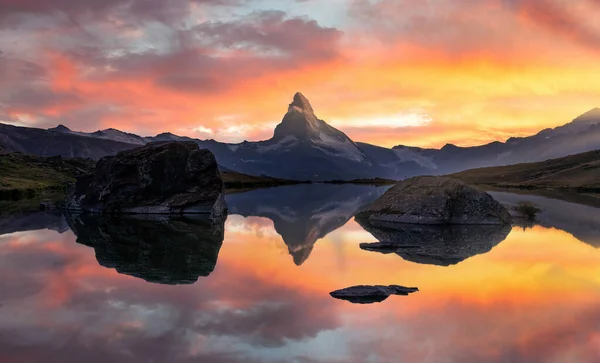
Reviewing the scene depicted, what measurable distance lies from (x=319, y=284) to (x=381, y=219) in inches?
1198

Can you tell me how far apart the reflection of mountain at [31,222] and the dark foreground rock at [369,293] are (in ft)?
116

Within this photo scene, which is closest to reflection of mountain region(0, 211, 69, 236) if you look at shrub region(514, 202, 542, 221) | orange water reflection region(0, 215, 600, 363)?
orange water reflection region(0, 215, 600, 363)

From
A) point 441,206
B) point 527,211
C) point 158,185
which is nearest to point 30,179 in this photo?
point 158,185

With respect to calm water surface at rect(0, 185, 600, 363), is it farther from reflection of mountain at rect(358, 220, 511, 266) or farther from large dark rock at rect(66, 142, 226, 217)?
large dark rock at rect(66, 142, 226, 217)

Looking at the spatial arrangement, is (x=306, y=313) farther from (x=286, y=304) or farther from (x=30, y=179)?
(x=30, y=179)

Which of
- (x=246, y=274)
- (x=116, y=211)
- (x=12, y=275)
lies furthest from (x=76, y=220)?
(x=246, y=274)

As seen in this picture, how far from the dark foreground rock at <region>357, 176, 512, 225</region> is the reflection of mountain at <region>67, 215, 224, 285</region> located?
1823cm

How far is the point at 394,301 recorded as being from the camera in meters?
20.5

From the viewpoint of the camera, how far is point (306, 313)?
18.8m

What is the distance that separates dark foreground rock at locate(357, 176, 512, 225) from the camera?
48812 mm

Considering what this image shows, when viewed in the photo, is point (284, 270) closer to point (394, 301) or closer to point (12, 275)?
point (394, 301)

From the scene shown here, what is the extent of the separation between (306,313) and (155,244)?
21.9m

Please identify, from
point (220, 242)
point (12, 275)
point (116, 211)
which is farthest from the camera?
point (116, 211)

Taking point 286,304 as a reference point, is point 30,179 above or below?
above
